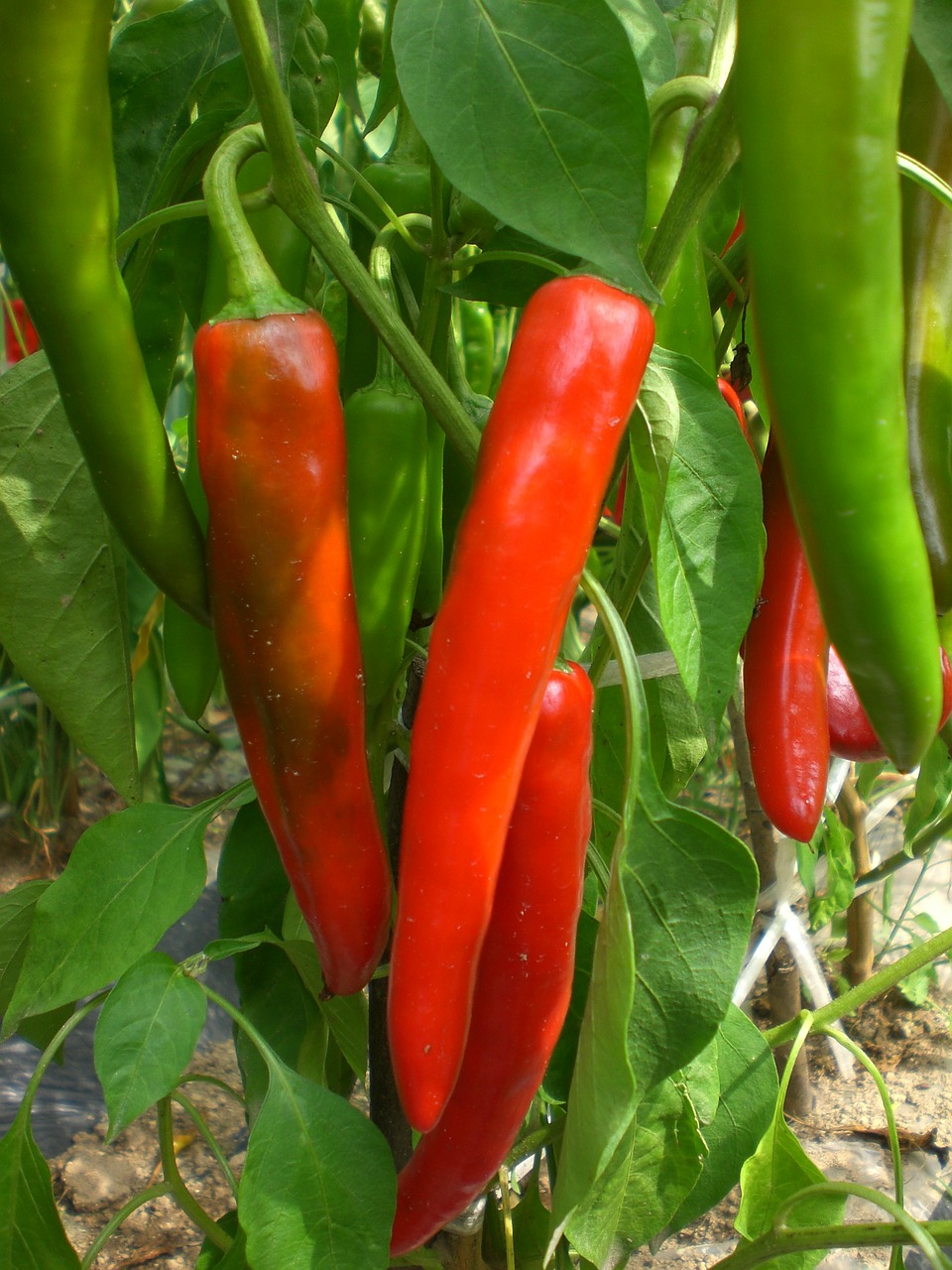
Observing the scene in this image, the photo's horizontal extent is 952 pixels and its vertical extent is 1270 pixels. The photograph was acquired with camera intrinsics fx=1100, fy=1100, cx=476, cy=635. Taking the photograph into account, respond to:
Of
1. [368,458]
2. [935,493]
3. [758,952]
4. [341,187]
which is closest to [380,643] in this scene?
[368,458]

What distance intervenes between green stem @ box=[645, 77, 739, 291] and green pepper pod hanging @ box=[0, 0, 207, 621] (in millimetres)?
245

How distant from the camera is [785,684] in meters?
0.62

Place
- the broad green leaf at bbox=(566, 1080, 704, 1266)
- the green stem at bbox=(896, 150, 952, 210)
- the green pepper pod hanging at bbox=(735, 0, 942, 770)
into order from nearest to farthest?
the green pepper pod hanging at bbox=(735, 0, 942, 770)
the green stem at bbox=(896, 150, 952, 210)
the broad green leaf at bbox=(566, 1080, 704, 1266)

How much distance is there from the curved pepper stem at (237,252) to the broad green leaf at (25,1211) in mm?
513

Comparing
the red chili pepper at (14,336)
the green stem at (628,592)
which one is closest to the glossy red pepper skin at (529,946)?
the green stem at (628,592)

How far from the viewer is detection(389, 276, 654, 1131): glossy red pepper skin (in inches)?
17.2

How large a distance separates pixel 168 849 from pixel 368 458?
0.27 meters

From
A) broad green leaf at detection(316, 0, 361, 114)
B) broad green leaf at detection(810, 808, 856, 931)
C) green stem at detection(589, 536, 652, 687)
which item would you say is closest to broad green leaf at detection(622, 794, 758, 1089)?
green stem at detection(589, 536, 652, 687)

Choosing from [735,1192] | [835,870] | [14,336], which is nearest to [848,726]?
[835,870]

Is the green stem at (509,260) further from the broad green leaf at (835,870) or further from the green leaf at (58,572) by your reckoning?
the broad green leaf at (835,870)

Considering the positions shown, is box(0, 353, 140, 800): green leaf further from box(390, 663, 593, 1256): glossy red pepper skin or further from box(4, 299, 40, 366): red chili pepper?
box(4, 299, 40, 366): red chili pepper

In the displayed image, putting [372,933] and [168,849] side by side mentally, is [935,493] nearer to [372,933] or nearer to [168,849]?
[372,933]

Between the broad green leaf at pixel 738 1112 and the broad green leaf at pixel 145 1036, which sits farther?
the broad green leaf at pixel 738 1112

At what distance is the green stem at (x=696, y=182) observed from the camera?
477mm
